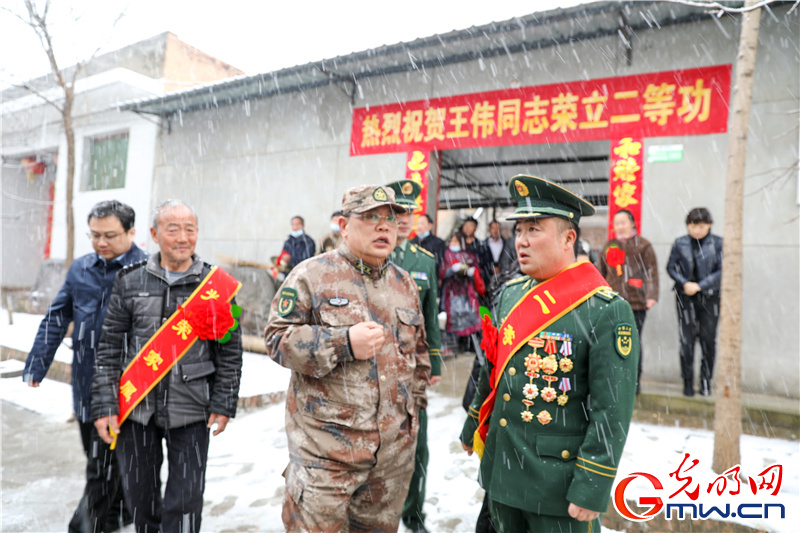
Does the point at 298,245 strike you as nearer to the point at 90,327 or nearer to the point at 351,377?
the point at 90,327

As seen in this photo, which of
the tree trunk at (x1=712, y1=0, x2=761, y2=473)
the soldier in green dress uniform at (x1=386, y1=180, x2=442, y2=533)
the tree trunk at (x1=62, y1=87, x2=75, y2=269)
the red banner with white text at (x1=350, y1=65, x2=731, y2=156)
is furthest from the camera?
the tree trunk at (x1=62, y1=87, x2=75, y2=269)

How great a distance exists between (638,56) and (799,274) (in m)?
3.47

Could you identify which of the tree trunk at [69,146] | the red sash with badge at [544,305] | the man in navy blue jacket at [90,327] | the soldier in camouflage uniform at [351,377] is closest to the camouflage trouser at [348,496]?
the soldier in camouflage uniform at [351,377]

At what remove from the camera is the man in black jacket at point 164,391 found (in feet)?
8.12

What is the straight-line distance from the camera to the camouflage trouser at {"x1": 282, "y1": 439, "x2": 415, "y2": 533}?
1.96 m

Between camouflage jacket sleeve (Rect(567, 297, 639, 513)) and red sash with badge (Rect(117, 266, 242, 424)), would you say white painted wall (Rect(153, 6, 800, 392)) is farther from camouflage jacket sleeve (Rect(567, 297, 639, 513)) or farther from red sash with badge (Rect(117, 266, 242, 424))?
red sash with badge (Rect(117, 266, 242, 424))

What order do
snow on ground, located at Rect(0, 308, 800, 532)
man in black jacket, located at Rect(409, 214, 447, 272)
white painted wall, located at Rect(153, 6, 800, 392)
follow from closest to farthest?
snow on ground, located at Rect(0, 308, 800, 532) → white painted wall, located at Rect(153, 6, 800, 392) → man in black jacket, located at Rect(409, 214, 447, 272)

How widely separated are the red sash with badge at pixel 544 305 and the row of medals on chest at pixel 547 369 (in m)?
0.05

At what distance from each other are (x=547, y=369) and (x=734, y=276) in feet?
8.87

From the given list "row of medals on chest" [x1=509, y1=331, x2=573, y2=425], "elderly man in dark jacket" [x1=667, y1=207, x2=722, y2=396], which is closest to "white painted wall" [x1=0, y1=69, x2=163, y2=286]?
"elderly man in dark jacket" [x1=667, y1=207, x2=722, y2=396]

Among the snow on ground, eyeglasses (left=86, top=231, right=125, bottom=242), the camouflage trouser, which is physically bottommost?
the snow on ground

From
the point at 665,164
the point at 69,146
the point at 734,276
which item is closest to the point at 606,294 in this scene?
the point at 734,276

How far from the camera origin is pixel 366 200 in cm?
215

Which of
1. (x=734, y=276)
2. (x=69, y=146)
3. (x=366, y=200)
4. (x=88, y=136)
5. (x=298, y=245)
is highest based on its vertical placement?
(x=88, y=136)
